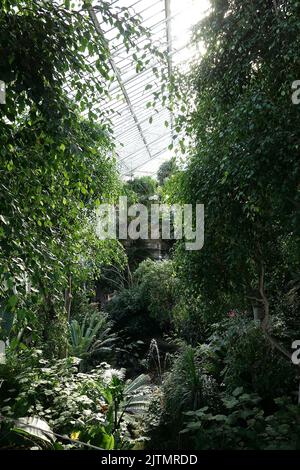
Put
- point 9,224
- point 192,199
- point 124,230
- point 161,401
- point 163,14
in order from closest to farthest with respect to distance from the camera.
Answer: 1. point 9,224
2. point 192,199
3. point 161,401
4. point 163,14
5. point 124,230

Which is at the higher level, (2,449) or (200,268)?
(200,268)

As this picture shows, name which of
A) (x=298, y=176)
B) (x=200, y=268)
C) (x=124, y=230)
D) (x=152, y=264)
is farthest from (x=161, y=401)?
(x=124, y=230)

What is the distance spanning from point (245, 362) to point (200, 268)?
4.54ft

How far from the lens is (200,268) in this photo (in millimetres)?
3658

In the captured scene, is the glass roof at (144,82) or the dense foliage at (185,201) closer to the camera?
the dense foliage at (185,201)

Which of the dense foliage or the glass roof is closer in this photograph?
the dense foliage

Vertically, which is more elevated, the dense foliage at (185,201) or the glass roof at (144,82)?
the glass roof at (144,82)

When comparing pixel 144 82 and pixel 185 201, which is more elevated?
pixel 144 82

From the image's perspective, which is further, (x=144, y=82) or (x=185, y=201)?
Answer: (x=144, y=82)

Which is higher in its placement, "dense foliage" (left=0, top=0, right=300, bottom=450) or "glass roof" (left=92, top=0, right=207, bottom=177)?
"glass roof" (left=92, top=0, right=207, bottom=177)

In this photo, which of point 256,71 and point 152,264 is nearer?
point 256,71

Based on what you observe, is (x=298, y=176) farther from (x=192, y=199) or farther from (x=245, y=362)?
(x=245, y=362)

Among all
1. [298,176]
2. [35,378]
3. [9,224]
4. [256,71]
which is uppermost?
[256,71]
